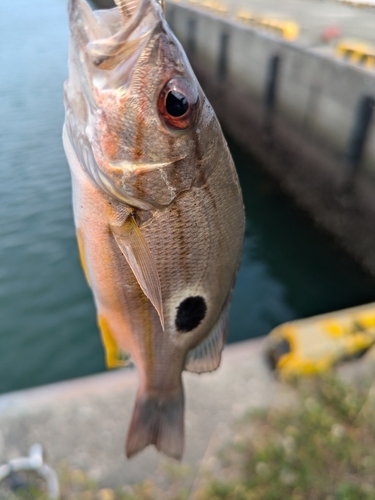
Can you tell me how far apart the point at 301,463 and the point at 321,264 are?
4336mm

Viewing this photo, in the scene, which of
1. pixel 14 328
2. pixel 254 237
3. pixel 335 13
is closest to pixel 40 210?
pixel 14 328

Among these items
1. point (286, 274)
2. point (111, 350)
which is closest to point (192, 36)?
point (286, 274)

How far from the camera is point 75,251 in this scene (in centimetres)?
617

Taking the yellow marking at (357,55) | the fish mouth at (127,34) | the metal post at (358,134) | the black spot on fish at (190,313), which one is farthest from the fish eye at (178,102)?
the yellow marking at (357,55)

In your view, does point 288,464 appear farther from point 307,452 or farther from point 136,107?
point 136,107

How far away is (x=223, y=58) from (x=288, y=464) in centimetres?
1030

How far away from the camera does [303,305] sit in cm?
595

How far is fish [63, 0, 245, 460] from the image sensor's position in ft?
3.49

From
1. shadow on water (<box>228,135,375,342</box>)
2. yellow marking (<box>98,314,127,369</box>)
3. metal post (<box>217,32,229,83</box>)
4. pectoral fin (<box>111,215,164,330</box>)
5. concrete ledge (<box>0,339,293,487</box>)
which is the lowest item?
shadow on water (<box>228,135,375,342</box>)

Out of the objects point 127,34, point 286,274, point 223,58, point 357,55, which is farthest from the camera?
point 223,58

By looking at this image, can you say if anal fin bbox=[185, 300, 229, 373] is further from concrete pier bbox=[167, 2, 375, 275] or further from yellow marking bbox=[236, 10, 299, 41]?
yellow marking bbox=[236, 10, 299, 41]

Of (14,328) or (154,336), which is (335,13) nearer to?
(14,328)

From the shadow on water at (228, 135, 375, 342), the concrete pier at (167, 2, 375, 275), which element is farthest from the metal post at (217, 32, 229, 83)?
the shadow on water at (228, 135, 375, 342)

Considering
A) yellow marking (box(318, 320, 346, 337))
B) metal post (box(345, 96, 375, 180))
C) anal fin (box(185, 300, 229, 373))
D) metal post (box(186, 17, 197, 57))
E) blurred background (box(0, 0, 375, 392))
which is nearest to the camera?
anal fin (box(185, 300, 229, 373))
